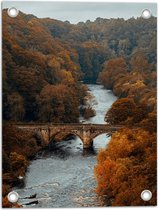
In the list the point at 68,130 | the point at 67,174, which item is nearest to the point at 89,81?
the point at 68,130

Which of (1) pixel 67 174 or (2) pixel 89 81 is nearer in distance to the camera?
(2) pixel 89 81

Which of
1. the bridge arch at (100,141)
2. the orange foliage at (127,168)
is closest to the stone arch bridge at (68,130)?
the bridge arch at (100,141)

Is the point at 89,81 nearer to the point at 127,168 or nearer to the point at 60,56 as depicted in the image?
the point at 60,56

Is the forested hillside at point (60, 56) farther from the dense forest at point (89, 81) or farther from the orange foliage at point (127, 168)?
the orange foliage at point (127, 168)

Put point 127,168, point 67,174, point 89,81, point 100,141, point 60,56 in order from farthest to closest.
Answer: point 100,141, point 60,56, point 67,174, point 89,81, point 127,168

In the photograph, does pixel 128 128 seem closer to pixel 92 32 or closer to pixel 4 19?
pixel 92 32

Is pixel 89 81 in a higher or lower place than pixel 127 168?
higher

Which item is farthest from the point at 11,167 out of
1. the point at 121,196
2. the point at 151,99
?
the point at 151,99

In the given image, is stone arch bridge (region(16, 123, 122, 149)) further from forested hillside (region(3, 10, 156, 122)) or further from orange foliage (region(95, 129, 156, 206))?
orange foliage (region(95, 129, 156, 206))

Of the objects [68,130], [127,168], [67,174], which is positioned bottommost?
[67,174]
